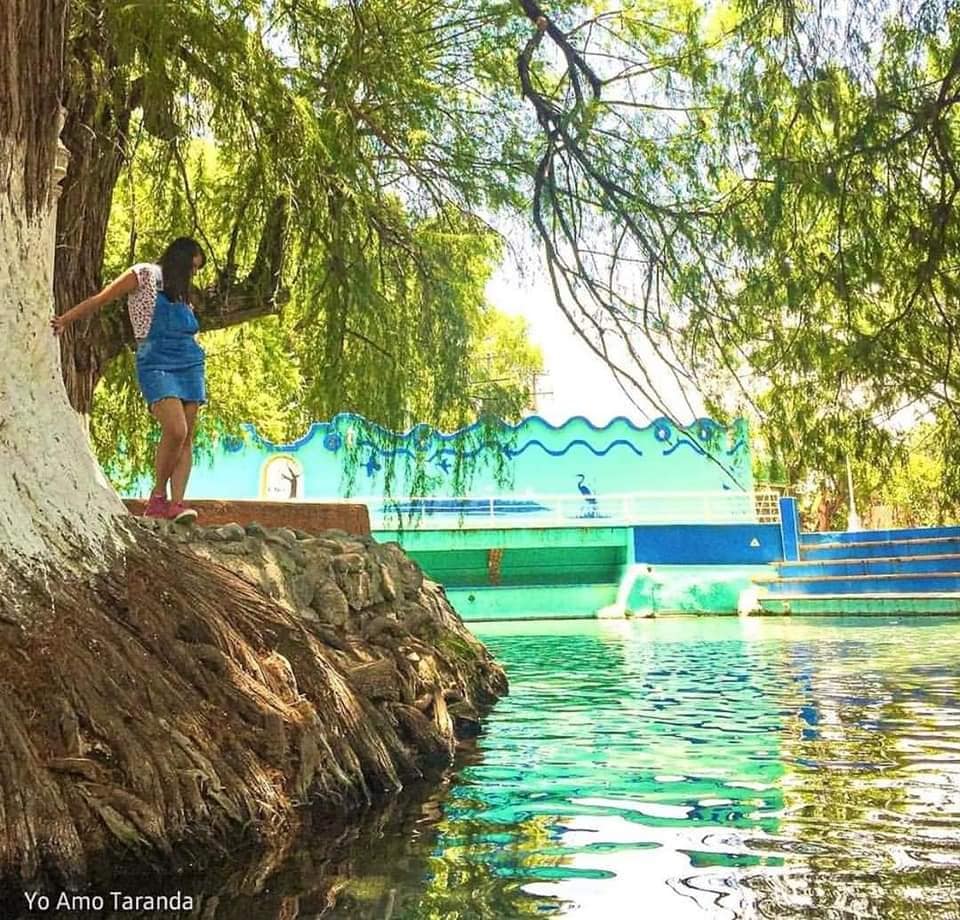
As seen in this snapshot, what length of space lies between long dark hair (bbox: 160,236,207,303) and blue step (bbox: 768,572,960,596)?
520 inches

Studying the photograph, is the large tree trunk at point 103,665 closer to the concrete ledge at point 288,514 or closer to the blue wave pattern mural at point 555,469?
the concrete ledge at point 288,514

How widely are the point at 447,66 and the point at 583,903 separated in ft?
16.5

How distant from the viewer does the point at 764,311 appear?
4340 mm

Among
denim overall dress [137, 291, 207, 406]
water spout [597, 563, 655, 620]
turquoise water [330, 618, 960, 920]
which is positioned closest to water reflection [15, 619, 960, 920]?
turquoise water [330, 618, 960, 920]

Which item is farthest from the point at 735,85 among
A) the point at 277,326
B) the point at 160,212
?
the point at 277,326

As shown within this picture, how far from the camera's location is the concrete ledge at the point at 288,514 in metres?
6.25

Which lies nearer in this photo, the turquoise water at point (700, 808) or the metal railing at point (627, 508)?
the turquoise water at point (700, 808)

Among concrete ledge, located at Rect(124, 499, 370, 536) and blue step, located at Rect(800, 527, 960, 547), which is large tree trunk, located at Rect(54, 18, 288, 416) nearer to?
concrete ledge, located at Rect(124, 499, 370, 536)

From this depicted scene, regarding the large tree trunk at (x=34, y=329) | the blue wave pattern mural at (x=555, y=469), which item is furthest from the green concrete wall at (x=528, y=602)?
the large tree trunk at (x=34, y=329)

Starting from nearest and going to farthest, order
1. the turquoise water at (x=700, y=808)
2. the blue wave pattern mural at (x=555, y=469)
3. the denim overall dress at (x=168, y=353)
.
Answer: the turquoise water at (x=700, y=808), the denim overall dress at (x=168, y=353), the blue wave pattern mural at (x=555, y=469)

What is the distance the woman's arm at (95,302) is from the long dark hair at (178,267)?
0.17 m

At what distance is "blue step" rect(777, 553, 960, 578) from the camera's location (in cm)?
1561

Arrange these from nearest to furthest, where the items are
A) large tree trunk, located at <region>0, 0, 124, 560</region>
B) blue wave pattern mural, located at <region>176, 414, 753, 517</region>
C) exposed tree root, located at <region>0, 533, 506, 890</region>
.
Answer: exposed tree root, located at <region>0, 533, 506, 890</region>
large tree trunk, located at <region>0, 0, 124, 560</region>
blue wave pattern mural, located at <region>176, 414, 753, 517</region>

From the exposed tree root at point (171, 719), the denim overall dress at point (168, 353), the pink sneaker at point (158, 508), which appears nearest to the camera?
the exposed tree root at point (171, 719)
